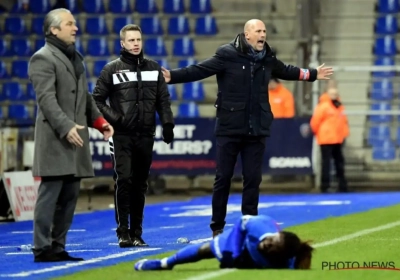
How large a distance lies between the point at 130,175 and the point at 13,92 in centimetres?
1405

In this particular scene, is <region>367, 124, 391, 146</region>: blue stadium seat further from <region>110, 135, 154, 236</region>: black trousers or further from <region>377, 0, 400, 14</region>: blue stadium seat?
<region>110, 135, 154, 236</region>: black trousers

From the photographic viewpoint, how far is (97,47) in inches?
990

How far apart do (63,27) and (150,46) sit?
51.3 ft

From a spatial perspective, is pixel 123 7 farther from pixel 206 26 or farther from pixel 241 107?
pixel 241 107

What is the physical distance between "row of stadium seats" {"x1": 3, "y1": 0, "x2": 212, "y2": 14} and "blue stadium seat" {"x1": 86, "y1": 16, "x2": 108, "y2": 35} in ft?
0.69

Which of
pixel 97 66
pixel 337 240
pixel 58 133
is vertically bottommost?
pixel 337 240

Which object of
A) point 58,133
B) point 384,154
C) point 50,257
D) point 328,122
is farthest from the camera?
point 384,154

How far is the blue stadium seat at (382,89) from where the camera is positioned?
2314 centimetres

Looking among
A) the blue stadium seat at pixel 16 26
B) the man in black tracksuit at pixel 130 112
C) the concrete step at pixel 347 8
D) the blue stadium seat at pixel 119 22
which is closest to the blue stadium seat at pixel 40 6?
the blue stadium seat at pixel 16 26

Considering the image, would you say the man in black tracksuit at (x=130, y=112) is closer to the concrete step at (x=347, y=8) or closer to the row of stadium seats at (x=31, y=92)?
the row of stadium seats at (x=31, y=92)

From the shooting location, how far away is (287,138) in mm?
22109

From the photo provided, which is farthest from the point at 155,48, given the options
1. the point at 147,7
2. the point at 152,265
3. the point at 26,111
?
the point at 152,265

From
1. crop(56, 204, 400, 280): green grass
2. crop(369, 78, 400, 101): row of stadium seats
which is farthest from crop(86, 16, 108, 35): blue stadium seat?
crop(56, 204, 400, 280): green grass

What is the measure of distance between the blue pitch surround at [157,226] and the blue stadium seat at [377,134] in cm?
218
